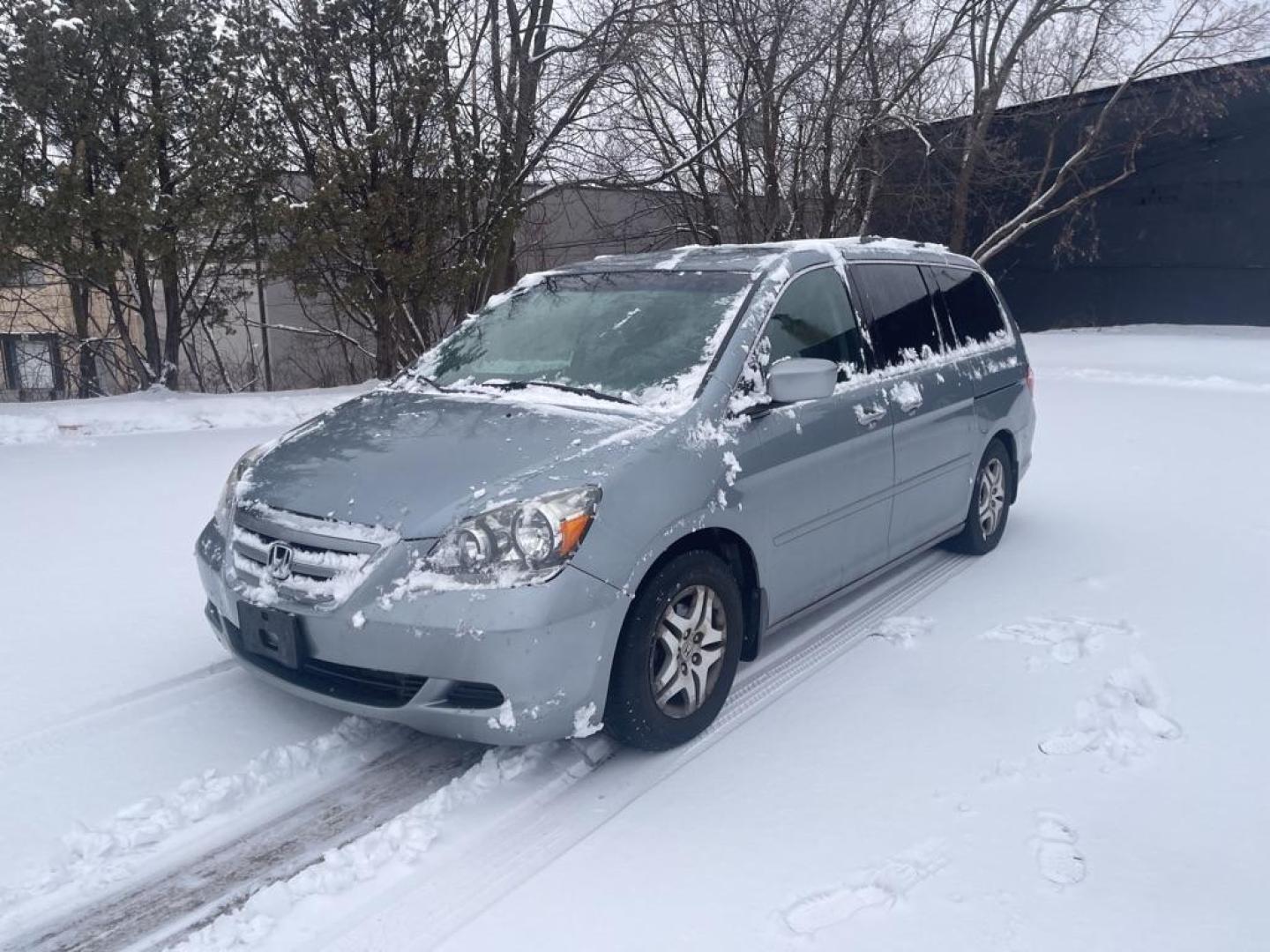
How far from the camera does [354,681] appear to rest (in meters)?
3.29

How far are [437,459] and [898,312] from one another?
8.92 feet

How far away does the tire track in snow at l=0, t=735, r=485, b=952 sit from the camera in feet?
8.82

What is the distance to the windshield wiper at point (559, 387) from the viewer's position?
153 inches

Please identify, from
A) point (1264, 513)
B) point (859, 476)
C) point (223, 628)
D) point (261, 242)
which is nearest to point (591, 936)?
point (223, 628)

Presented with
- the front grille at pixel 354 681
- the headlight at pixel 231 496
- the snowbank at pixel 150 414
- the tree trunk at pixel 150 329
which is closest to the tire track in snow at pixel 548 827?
the front grille at pixel 354 681

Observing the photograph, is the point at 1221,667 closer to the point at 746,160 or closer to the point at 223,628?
the point at 223,628

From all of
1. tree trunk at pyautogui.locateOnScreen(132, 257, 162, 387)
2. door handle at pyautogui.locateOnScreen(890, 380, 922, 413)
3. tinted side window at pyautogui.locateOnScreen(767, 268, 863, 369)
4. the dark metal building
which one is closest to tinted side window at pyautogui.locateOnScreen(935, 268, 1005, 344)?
door handle at pyautogui.locateOnScreen(890, 380, 922, 413)

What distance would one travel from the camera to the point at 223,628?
12.1 ft

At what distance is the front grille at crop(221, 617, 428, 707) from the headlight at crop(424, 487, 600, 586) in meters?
0.39

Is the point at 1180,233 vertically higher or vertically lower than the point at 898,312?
higher

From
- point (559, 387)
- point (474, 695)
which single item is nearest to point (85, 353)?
point (559, 387)

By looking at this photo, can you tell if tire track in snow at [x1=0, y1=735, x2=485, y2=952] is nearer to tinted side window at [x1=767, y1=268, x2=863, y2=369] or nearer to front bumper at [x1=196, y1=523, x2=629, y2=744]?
front bumper at [x1=196, y1=523, x2=629, y2=744]

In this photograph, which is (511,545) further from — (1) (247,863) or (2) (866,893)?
(2) (866,893)

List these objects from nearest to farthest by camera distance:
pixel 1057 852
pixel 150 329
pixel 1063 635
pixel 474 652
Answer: pixel 1057 852
pixel 474 652
pixel 1063 635
pixel 150 329
